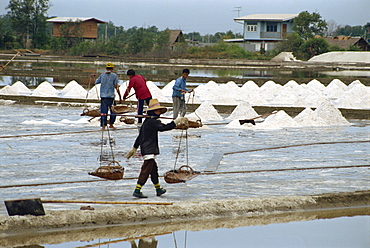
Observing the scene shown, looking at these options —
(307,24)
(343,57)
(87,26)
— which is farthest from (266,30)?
(87,26)

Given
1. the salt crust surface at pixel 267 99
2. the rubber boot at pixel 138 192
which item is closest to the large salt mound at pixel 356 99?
the salt crust surface at pixel 267 99

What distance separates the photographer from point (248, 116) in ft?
46.0

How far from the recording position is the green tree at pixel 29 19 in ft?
213

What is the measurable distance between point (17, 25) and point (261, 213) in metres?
Answer: 63.7

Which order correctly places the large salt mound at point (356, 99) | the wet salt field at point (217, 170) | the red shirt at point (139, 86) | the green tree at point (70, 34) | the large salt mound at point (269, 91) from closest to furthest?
the wet salt field at point (217, 170) → the red shirt at point (139, 86) → the large salt mound at point (356, 99) → the large salt mound at point (269, 91) → the green tree at point (70, 34)

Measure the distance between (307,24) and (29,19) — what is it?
98.4ft

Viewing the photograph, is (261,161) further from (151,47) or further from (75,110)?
(151,47)

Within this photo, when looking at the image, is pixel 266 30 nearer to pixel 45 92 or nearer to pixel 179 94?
pixel 45 92

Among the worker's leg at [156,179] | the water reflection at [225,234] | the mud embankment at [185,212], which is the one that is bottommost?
the water reflection at [225,234]

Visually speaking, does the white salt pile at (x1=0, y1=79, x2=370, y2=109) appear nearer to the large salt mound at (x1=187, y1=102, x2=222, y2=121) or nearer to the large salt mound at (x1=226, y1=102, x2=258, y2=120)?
the large salt mound at (x1=187, y1=102, x2=222, y2=121)

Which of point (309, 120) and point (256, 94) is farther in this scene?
point (256, 94)

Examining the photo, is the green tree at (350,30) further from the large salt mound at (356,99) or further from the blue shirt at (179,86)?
the blue shirt at (179,86)

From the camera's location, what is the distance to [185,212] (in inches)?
220

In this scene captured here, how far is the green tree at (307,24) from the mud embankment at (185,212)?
58.1 meters
